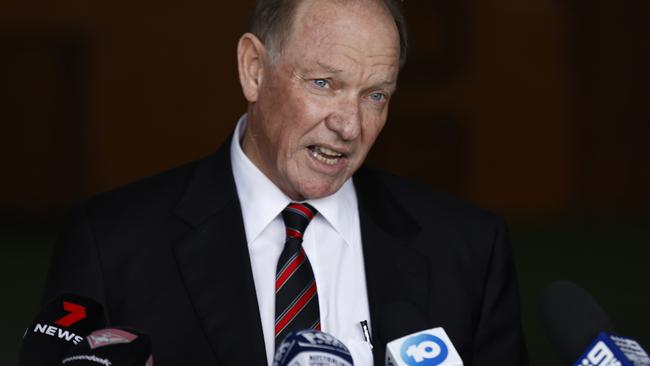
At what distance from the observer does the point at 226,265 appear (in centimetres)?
183

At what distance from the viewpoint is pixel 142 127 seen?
322 inches

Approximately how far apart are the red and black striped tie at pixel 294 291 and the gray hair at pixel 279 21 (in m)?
0.35

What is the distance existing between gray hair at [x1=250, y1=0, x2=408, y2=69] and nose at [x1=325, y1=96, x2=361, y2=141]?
170 millimetres

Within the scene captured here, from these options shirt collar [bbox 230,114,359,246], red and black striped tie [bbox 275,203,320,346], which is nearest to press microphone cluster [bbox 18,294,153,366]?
red and black striped tie [bbox 275,203,320,346]

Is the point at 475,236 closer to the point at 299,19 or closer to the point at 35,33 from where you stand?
the point at 299,19

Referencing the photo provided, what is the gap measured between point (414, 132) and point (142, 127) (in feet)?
7.24

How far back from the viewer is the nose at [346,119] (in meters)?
1.75

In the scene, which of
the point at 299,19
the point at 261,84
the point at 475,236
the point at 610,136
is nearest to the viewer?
the point at 299,19

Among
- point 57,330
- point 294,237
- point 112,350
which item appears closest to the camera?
point 112,350

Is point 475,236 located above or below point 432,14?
below

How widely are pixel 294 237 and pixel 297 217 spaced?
0.18 feet

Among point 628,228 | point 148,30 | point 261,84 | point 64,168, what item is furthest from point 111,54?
point 261,84

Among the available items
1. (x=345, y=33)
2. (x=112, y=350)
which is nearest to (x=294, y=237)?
(x=345, y=33)

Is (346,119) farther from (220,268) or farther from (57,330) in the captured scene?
(57,330)
